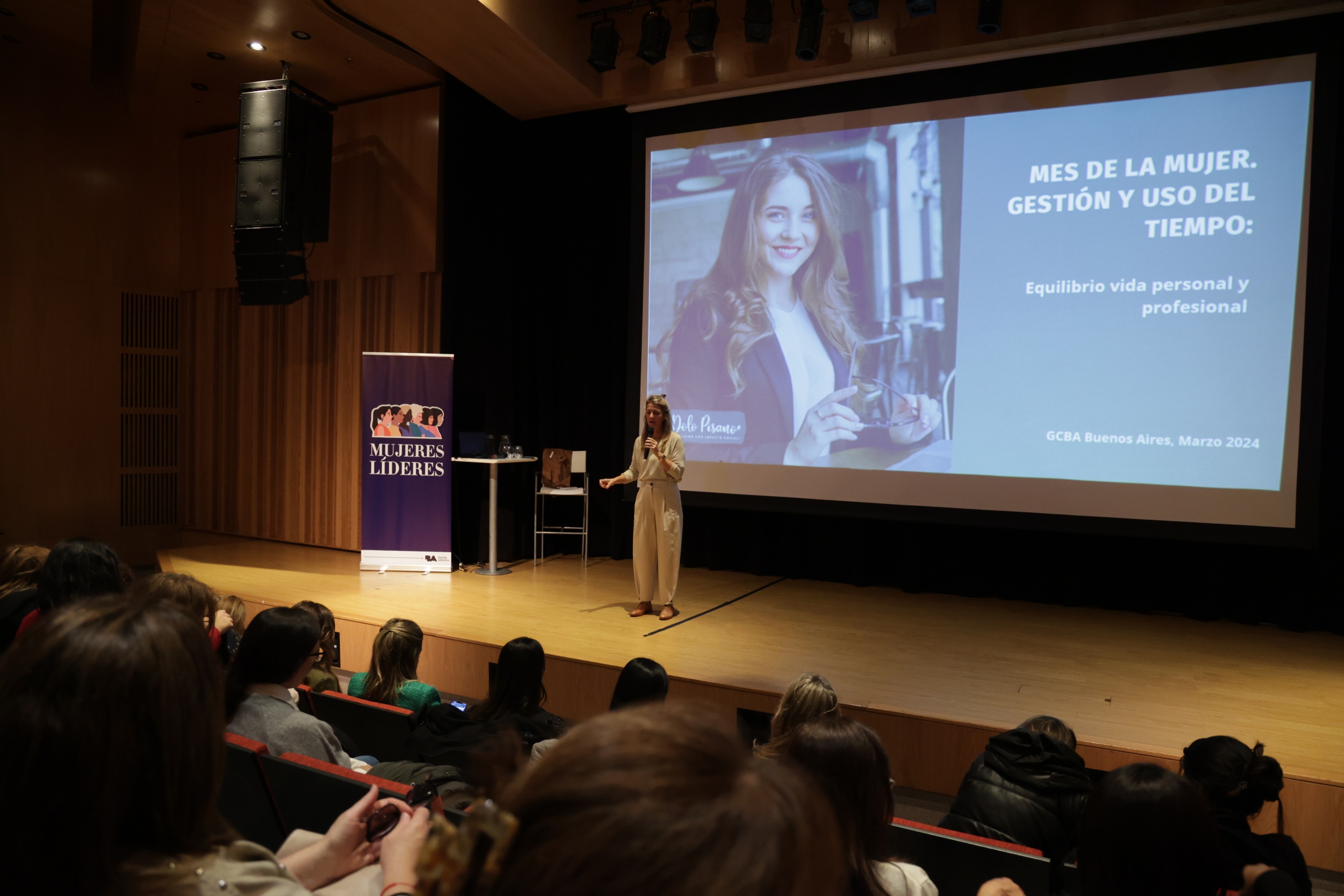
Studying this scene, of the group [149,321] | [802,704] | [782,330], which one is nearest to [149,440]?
[149,321]

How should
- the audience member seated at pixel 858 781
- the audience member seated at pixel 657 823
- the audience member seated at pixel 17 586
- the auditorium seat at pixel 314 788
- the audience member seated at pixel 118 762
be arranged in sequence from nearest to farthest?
the audience member seated at pixel 657 823
the audience member seated at pixel 118 762
the audience member seated at pixel 858 781
the auditorium seat at pixel 314 788
the audience member seated at pixel 17 586

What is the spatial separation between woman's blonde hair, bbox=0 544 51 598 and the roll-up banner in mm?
3408

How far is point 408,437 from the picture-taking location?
257 inches

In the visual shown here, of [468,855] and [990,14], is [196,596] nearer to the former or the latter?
[468,855]

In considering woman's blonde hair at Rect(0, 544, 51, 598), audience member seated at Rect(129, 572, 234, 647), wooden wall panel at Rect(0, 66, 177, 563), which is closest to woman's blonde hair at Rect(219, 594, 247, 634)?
audience member seated at Rect(129, 572, 234, 647)

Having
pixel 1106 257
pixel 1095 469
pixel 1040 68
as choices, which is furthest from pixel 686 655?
pixel 1040 68

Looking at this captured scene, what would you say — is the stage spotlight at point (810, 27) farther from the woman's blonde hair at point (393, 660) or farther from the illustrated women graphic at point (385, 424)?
the woman's blonde hair at point (393, 660)

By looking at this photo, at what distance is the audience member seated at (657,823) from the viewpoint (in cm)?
40

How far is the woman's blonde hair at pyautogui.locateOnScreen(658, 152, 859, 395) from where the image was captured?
587cm

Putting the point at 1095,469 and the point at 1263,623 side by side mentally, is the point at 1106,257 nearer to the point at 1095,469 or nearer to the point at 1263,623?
the point at 1095,469

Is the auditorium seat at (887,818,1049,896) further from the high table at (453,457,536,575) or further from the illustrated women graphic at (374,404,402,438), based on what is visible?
the illustrated women graphic at (374,404,402,438)

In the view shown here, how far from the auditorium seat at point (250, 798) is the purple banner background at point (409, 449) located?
4821mm

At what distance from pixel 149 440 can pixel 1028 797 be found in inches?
330

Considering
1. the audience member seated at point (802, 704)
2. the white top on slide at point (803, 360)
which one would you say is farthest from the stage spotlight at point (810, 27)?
the audience member seated at point (802, 704)
